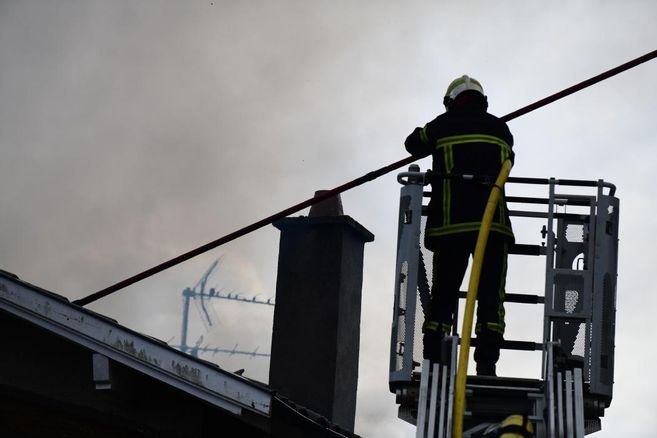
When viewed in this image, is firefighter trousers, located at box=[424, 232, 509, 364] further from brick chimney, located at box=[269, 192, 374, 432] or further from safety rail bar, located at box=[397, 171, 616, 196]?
brick chimney, located at box=[269, 192, 374, 432]

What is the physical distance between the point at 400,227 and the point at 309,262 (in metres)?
3.16

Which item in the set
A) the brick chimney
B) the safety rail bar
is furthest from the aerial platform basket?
the brick chimney

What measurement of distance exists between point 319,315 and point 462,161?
127 inches

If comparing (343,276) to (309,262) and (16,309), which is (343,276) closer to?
(309,262)

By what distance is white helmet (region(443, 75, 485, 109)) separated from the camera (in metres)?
8.18

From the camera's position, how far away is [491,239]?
7777 mm

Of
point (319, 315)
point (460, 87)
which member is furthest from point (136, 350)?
point (319, 315)

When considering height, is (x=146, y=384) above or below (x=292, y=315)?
below

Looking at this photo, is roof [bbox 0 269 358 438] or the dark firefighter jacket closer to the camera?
roof [bbox 0 269 358 438]

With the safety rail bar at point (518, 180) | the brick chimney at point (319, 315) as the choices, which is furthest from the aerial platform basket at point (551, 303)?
the brick chimney at point (319, 315)

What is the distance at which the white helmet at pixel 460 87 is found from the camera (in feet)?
26.8

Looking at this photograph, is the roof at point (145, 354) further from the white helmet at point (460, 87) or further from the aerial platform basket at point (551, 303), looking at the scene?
the white helmet at point (460, 87)

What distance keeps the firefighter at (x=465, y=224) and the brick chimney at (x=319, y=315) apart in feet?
9.25

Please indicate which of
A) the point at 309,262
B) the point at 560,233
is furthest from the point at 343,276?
the point at 560,233
